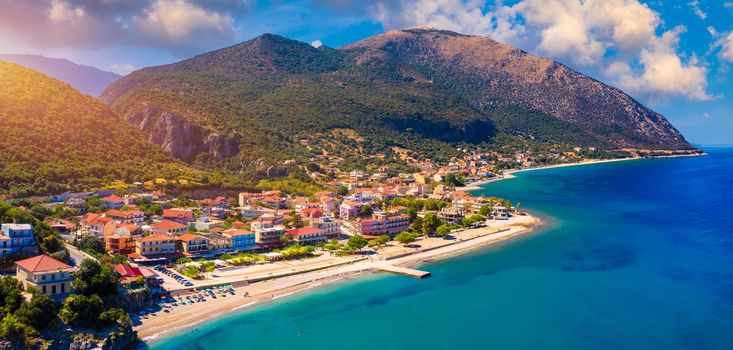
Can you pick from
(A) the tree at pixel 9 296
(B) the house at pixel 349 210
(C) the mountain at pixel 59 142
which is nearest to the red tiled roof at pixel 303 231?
(B) the house at pixel 349 210

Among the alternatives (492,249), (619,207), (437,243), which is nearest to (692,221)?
(619,207)

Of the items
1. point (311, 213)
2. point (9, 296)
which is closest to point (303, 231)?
point (311, 213)

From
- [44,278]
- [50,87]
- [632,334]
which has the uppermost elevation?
[50,87]

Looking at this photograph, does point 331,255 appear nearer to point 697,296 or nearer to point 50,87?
point 697,296

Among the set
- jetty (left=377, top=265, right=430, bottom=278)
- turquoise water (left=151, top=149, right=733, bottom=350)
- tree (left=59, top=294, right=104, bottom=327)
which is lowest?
turquoise water (left=151, top=149, right=733, bottom=350)

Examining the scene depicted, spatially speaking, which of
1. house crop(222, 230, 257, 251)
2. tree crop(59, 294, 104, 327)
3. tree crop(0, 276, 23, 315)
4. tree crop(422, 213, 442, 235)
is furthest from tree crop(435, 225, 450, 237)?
tree crop(0, 276, 23, 315)

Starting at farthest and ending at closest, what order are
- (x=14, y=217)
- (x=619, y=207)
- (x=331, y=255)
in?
(x=619, y=207) → (x=331, y=255) → (x=14, y=217)

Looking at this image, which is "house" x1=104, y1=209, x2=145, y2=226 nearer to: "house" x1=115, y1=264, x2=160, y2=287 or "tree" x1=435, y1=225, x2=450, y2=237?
"house" x1=115, y1=264, x2=160, y2=287
